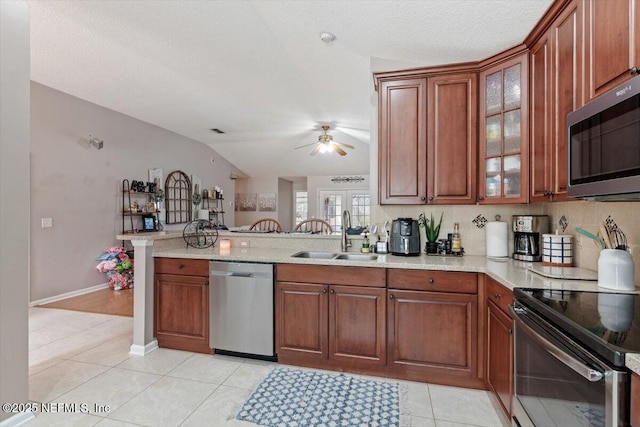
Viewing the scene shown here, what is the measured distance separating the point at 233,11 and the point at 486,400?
10.7 ft

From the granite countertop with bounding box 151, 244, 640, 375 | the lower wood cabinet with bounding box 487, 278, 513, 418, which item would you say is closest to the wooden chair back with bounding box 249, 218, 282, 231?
the granite countertop with bounding box 151, 244, 640, 375

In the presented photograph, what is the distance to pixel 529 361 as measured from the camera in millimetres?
1412

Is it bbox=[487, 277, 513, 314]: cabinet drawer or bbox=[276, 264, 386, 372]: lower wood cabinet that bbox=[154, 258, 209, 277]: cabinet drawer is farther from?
bbox=[487, 277, 513, 314]: cabinet drawer

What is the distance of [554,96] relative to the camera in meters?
1.87

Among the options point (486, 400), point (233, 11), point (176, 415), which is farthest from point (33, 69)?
point (486, 400)

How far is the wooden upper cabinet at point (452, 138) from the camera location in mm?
2445

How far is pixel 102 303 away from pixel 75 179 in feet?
6.01

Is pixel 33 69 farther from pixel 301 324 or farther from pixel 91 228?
pixel 301 324

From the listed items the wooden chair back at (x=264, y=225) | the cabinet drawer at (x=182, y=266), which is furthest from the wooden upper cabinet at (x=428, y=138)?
the wooden chair back at (x=264, y=225)

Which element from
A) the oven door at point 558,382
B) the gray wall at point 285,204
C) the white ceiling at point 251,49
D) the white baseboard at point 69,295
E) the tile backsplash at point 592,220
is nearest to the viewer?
the oven door at point 558,382

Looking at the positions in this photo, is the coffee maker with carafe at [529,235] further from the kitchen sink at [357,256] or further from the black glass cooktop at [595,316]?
the kitchen sink at [357,256]

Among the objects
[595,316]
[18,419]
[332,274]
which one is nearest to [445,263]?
[332,274]

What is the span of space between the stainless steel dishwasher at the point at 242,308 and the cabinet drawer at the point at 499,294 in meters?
1.52

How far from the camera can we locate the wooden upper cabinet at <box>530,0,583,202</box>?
1662 millimetres
